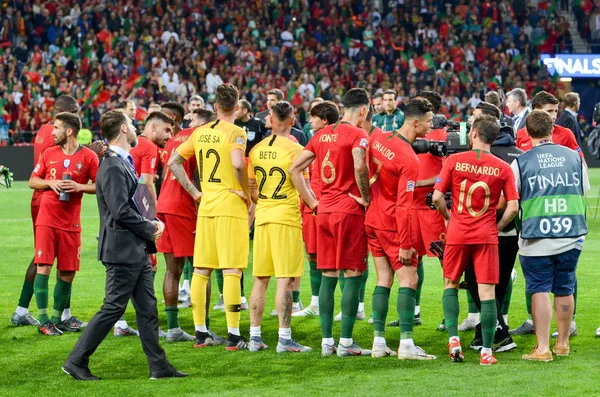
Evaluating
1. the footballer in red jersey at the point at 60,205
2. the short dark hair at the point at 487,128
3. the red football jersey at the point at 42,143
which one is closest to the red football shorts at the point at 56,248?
the footballer in red jersey at the point at 60,205

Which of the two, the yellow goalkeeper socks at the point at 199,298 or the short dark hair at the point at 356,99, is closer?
the short dark hair at the point at 356,99

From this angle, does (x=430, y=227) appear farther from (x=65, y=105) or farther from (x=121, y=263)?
(x=65, y=105)

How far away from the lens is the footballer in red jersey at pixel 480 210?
294 inches

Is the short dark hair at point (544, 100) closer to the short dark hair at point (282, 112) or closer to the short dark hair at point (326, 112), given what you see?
the short dark hair at point (326, 112)

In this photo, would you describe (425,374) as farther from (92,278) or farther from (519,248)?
(92,278)

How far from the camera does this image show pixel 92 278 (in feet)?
40.8

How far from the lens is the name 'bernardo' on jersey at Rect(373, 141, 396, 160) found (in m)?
7.72

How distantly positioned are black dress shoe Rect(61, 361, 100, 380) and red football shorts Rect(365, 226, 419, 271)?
7.94 ft

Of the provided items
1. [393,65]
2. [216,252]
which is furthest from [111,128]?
[393,65]

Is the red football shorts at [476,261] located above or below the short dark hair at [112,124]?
below

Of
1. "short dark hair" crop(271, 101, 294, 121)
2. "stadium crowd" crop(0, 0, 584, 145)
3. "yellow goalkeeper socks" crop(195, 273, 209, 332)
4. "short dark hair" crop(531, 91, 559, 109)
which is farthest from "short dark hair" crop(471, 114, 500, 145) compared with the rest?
"stadium crowd" crop(0, 0, 584, 145)

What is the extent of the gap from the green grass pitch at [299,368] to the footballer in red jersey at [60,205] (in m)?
0.54

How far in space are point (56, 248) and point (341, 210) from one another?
280cm

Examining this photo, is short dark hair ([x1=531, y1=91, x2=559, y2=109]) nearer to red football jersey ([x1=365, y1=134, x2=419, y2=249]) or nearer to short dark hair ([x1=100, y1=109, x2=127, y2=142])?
red football jersey ([x1=365, y1=134, x2=419, y2=249])
